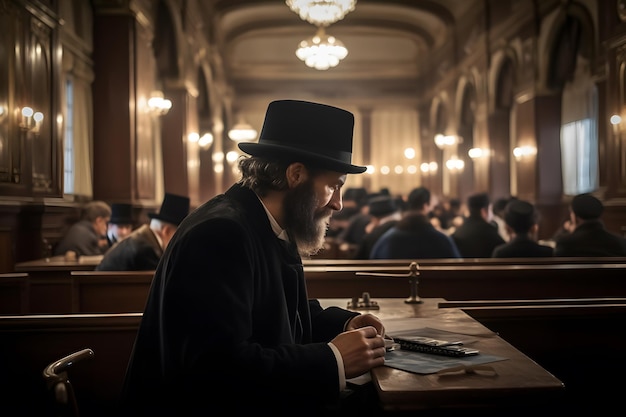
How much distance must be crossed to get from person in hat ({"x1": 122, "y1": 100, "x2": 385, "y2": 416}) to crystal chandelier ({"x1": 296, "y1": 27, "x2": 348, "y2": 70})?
12.8 m

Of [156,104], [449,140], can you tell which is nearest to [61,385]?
[156,104]

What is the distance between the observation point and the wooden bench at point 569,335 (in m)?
3.21

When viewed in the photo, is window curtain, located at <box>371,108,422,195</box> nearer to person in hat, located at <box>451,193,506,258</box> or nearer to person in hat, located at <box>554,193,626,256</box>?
person in hat, located at <box>451,193,506,258</box>

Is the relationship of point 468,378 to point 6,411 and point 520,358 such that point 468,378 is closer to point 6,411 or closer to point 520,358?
point 520,358

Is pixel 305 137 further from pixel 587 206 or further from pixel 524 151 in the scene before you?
pixel 524 151

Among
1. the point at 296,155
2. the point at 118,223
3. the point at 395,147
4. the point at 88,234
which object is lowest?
the point at 88,234

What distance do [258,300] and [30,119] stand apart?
590 centimetres

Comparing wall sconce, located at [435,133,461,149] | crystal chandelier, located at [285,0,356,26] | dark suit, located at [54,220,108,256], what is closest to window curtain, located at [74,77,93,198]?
dark suit, located at [54,220,108,256]

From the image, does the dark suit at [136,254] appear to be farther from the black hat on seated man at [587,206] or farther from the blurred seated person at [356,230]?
the blurred seated person at [356,230]

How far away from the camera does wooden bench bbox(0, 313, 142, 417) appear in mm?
2961

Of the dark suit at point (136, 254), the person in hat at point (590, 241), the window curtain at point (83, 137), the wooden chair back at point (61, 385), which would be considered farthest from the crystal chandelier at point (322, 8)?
the wooden chair back at point (61, 385)

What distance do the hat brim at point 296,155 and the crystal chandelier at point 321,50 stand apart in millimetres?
12825

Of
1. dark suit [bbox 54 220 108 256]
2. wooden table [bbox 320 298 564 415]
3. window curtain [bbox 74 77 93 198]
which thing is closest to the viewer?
wooden table [bbox 320 298 564 415]

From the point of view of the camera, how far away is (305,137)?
2.24m
